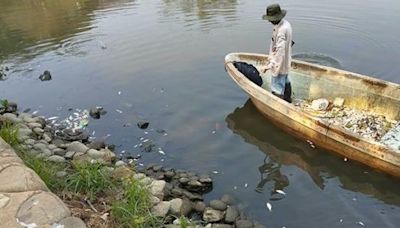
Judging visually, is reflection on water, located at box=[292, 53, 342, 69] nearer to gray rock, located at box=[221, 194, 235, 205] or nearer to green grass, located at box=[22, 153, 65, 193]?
gray rock, located at box=[221, 194, 235, 205]

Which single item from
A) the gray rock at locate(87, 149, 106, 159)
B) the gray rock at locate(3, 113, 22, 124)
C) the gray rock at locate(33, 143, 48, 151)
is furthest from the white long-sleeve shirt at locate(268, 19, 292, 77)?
the gray rock at locate(3, 113, 22, 124)

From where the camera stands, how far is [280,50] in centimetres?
714

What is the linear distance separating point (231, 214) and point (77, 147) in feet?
10.3

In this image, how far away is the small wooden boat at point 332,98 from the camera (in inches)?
245

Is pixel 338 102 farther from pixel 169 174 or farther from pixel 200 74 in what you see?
pixel 200 74

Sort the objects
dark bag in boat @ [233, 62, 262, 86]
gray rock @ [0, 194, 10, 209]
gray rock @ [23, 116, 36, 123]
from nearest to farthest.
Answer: gray rock @ [0, 194, 10, 209] → dark bag in boat @ [233, 62, 262, 86] → gray rock @ [23, 116, 36, 123]

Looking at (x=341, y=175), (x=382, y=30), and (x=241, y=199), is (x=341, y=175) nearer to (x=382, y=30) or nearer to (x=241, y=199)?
(x=241, y=199)

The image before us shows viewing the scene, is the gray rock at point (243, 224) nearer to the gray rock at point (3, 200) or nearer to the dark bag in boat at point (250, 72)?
the gray rock at point (3, 200)

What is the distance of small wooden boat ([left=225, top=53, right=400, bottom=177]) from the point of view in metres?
6.21

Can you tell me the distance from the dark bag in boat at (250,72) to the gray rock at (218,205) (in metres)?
3.10

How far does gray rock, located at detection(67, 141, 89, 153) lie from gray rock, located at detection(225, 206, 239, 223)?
2.85m

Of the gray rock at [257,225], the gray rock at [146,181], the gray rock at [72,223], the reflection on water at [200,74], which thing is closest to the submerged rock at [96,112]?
the reflection on water at [200,74]

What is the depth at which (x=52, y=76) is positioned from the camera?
444 inches

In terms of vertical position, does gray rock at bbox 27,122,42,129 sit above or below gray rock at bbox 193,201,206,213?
above
